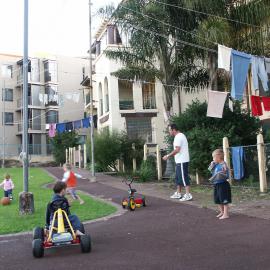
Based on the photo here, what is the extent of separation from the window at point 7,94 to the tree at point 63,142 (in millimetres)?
13974

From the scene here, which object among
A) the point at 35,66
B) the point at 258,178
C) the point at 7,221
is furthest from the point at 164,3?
the point at 35,66

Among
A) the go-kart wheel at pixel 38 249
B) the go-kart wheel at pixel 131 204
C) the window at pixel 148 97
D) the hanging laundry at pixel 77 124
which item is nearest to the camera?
the go-kart wheel at pixel 38 249

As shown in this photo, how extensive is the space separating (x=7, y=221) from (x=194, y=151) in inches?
342

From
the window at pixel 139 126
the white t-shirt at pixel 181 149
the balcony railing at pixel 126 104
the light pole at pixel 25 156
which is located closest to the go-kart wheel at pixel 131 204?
the white t-shirt at pixel 181 149

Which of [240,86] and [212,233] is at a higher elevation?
[240,86]

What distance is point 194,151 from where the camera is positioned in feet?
56.2

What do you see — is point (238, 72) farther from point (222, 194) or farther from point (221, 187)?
point (222, 194)

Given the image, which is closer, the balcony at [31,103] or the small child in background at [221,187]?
the small child in background at [221,187]

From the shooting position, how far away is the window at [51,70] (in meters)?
60.2

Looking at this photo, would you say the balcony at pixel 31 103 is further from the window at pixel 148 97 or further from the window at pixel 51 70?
the window at pixel 148 97

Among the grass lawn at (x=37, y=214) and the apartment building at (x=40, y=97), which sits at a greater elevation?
the apartment building at (x=40, y=97)

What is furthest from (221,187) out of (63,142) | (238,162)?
(63,142)

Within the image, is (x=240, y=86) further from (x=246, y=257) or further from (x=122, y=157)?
(x=122, y=157)

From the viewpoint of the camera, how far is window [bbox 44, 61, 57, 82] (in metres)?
60.2
